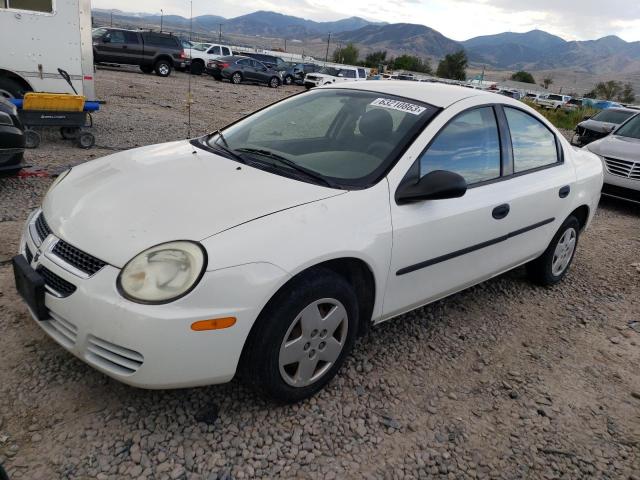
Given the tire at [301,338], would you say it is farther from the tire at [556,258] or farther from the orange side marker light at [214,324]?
the tire at [556,258]

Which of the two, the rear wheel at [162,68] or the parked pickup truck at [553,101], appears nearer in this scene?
the rear wheel at [162,68]

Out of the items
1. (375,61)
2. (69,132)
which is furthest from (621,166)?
(375,61)

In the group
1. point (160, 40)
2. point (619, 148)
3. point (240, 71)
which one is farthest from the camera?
point (240, 71)

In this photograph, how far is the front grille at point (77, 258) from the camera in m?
2.11

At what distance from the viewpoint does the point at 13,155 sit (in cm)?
489

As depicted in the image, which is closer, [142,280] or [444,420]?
[142,280]

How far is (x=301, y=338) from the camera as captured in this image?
238 cm

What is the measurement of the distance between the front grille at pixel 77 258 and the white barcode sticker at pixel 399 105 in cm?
189

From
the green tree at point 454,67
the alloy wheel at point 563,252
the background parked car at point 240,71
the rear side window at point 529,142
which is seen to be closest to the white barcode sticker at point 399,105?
the rear side window at point 529,142

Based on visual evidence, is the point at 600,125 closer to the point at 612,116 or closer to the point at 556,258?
the point at 612,116

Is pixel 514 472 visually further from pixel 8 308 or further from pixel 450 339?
pixel 8 308

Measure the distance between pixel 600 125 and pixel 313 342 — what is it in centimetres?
1460

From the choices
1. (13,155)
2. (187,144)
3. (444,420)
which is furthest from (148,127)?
(444,420)

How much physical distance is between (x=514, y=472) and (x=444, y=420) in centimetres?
40
